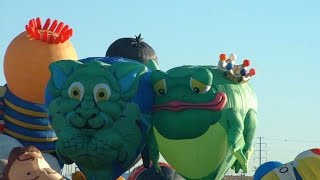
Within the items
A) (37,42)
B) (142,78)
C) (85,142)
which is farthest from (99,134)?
(37,42)

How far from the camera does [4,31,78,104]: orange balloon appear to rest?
512 inches

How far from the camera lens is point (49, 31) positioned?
13391mm

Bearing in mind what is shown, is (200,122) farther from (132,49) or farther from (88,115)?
(132,49)

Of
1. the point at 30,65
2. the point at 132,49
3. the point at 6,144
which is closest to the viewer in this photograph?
the point at 6,144

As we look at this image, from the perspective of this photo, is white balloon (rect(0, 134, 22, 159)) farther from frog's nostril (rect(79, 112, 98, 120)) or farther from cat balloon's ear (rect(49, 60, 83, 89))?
frog's nostril (rect(79, 112, 98, 120))

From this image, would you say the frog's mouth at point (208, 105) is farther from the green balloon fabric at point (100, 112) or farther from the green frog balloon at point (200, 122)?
the green balloon fabric at point (100, 112)

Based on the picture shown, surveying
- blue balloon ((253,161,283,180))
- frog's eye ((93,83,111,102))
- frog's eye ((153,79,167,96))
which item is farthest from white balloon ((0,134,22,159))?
blue balloon ((253,161,283,180))

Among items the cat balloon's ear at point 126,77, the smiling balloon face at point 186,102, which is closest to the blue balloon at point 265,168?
the smiling balloon face at point 186,102

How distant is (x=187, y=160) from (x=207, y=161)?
315mm

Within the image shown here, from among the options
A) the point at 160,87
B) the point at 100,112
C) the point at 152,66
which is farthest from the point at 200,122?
the point at 152,66

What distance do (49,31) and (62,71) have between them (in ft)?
7.52

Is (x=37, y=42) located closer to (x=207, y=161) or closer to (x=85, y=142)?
(x=85, y=142)

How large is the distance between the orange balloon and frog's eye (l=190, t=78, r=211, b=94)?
3.06 meters

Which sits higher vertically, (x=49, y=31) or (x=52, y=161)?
(x=49, y=31)
